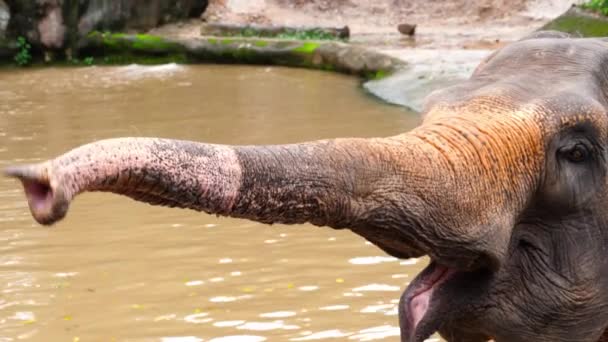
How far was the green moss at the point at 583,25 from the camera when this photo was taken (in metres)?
11.2

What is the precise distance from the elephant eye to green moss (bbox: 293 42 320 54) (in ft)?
41.5

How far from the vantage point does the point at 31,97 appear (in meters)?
13.1

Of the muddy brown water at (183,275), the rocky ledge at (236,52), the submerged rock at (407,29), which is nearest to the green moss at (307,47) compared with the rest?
the rocky ledge at (236,52)

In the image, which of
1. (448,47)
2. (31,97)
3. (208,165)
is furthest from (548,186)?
(448,47)

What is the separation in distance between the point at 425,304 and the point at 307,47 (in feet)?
42.4

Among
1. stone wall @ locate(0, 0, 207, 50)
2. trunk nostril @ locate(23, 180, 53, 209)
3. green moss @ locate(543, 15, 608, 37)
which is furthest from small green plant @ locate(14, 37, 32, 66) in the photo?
trunk nostril @ locate(23, 180, 53, 209)

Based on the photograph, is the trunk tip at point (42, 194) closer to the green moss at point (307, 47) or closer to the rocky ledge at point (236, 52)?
the rocky ledge at point (236, 52)

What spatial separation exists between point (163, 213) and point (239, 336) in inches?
91.2

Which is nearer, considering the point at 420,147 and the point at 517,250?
the point at 420,147

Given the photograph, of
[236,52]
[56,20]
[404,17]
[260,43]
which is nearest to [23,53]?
[56,20]

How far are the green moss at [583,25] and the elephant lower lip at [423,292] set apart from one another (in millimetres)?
8936

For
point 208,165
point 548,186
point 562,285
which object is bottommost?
point 562,285

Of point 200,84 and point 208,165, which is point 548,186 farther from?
point 200,84

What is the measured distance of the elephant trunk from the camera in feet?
5.57
